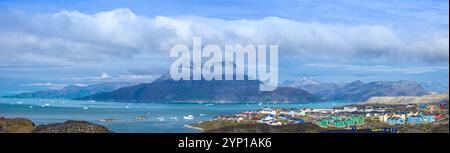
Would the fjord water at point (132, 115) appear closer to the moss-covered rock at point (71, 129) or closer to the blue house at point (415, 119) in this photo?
the moss-covered rock at point (71, 129)

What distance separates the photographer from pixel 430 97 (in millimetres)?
80125

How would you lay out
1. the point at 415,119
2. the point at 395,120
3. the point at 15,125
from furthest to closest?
1. the point at 415,119
2. the point at 395,120
3. the point at 15,125

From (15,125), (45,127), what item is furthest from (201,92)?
(45,127)

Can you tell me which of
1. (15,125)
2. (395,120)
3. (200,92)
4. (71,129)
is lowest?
(71,129)

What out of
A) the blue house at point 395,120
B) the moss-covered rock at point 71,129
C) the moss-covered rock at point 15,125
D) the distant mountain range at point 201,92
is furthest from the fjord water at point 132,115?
the distant mountain range at point 201,92

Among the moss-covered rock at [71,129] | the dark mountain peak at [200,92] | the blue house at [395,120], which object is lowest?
the moss-covered rock at [71,129]

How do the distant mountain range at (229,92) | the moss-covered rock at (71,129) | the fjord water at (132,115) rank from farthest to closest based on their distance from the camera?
the distant mountain range at (229,92) < the fjord water at (132,115) < the moss-covered rock at (71,129)

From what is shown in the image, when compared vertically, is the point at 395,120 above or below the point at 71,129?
above

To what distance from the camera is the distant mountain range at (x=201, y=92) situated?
137 meters

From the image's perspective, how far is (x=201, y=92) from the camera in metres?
154

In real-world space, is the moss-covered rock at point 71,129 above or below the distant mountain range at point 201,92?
below

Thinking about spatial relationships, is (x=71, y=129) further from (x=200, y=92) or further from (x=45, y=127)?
(x=200, y=92)
